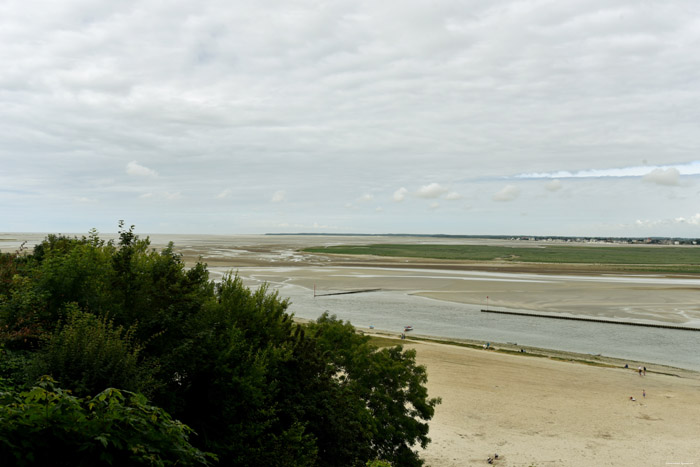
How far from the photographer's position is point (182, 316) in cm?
1508

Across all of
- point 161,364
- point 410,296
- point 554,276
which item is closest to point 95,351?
point 161,364

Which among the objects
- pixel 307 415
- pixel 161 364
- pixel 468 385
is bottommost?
pixel 468 385

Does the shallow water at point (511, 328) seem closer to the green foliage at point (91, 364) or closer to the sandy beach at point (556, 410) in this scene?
the sandy beach at point (556, 410)

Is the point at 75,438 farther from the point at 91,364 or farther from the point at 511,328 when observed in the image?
the point at 511,328

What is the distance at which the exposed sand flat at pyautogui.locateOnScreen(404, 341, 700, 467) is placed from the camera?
74.8ft

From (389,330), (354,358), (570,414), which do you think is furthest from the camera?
(389,330)

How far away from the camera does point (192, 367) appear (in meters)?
13.3

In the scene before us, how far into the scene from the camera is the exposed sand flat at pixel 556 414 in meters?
22.8

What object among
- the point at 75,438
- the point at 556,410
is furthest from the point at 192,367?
the point at 556,410

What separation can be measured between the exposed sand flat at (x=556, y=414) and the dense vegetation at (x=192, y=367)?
22.5 ft

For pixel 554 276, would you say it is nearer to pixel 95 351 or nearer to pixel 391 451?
pixel 391 451

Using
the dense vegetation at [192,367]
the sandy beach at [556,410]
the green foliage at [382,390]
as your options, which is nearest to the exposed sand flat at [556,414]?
the sandy beach at [556,410]

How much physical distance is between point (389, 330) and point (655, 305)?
40.4m

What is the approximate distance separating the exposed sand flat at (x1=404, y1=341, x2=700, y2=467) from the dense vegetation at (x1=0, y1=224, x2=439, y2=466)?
22.5 feet
